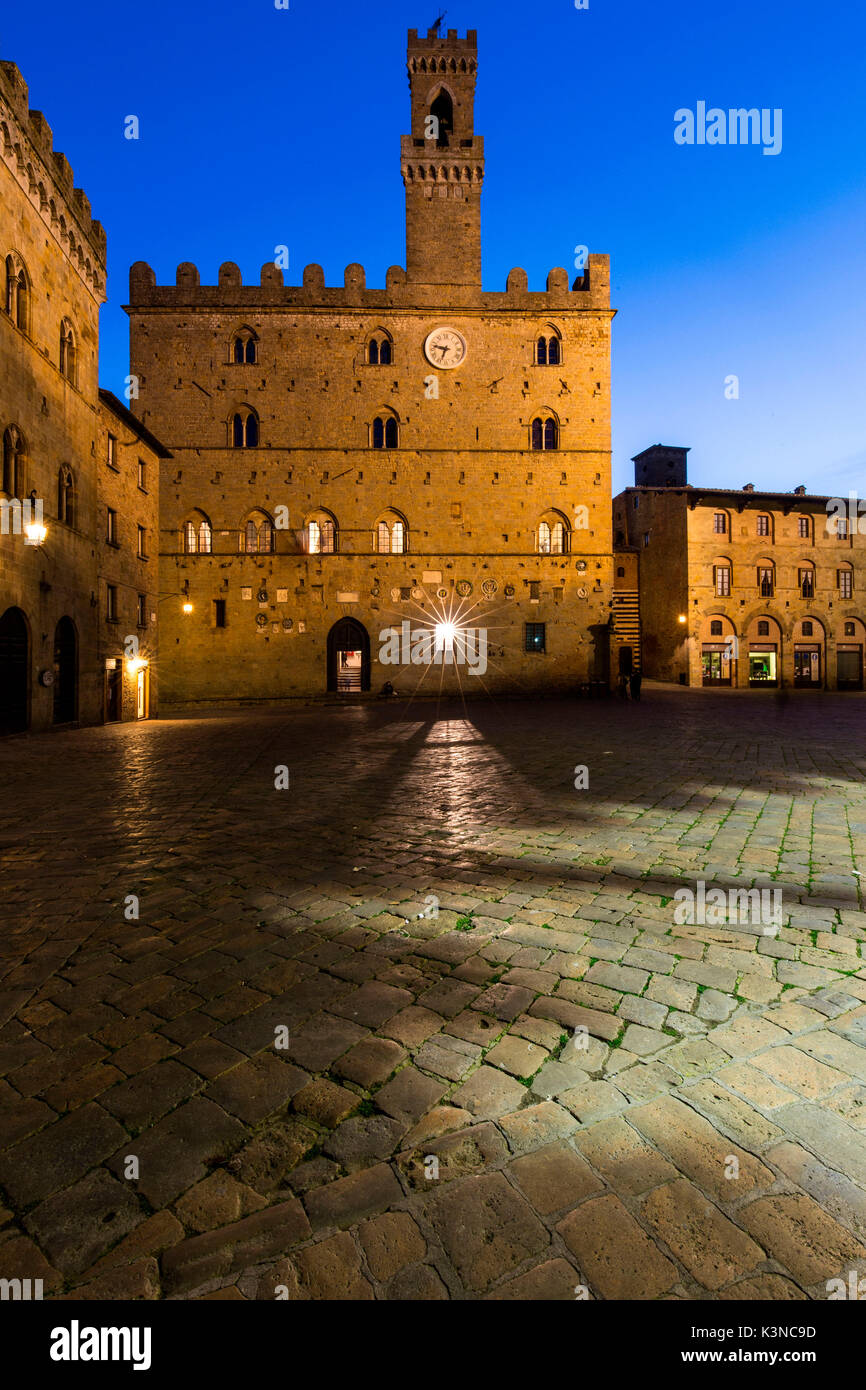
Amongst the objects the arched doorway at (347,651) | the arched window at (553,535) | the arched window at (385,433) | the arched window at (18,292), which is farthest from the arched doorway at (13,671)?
A: the arched window at (553,535)

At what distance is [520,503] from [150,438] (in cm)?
1540

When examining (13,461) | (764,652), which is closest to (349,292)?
(13,461)

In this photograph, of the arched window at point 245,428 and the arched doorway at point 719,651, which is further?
the arched doorway at point 719,651

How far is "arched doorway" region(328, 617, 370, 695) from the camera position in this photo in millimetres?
27453

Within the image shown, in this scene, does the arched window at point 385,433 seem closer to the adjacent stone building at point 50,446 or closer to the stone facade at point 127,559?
the stone facade at point 127,559

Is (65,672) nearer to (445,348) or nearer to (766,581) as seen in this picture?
(445,348)

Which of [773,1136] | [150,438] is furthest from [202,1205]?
[150,438]

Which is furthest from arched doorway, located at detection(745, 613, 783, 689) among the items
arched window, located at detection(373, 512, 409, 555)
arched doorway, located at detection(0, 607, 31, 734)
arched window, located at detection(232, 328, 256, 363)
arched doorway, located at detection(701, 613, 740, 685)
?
arched doorway, located at detection(0, 607, 31, 734)

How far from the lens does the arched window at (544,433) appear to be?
1108 inches

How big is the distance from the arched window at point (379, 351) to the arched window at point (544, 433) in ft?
23.6

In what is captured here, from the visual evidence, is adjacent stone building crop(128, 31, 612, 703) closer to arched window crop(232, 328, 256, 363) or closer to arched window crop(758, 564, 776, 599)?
arched window crop(232, 328, 256, 363)

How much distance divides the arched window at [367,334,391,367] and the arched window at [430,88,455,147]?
9.36 m

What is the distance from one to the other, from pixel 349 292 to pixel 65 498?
17416mm

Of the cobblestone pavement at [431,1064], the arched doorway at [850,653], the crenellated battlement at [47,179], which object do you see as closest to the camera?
the cobblestone pavement at [431,1064]
